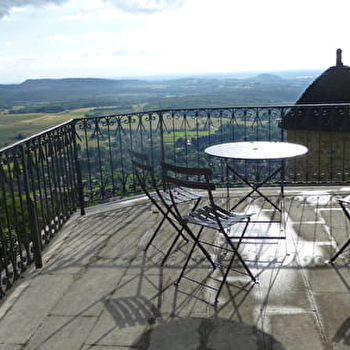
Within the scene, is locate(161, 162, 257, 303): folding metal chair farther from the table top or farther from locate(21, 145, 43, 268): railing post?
locate(21, 145, 43, 268): railing post

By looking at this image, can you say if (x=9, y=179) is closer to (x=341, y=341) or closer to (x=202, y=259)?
(x=202, y=259)

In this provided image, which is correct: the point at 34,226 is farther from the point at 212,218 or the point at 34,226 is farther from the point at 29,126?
the point at 29,126

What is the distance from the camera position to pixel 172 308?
3270 millimetres

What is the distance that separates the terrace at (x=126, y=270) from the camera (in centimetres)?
295

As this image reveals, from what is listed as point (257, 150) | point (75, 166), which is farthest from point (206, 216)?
point (75, 166)

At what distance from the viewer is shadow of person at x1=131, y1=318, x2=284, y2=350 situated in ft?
9.10

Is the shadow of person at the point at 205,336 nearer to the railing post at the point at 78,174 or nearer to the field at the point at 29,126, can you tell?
the field at the point at 29,126

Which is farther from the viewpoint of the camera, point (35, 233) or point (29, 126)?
point (29, 126)

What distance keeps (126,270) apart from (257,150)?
6.29ft

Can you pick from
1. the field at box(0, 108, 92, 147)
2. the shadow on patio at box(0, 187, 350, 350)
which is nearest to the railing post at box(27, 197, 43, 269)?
the shadow on patio at box(0, 187, 350, 350)

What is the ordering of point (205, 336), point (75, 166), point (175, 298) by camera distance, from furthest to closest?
point (75, 166), point (175, 298), point (205, 336)

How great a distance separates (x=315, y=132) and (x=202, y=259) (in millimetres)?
12914

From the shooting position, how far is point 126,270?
3.99 metres

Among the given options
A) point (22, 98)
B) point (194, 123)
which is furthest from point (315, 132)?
point (22, 98)
